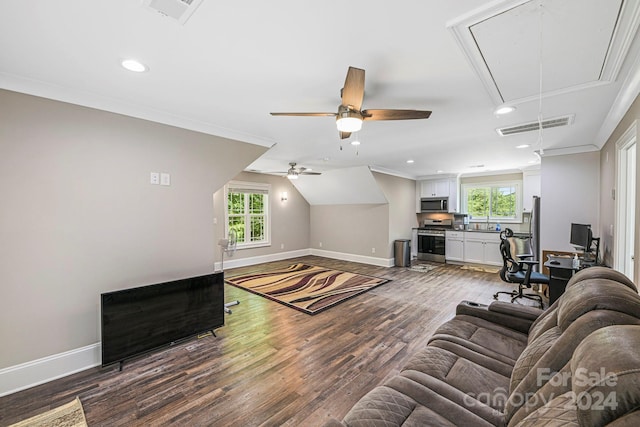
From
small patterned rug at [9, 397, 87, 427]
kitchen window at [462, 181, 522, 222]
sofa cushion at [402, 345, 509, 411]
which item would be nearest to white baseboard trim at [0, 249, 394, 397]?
small patterned rug at [9, 397, 87, 427]

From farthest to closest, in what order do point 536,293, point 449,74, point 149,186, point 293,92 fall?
point 536,293 < point 149,186 < point 293,92 < point 449,74

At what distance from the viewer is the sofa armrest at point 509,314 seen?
207cm

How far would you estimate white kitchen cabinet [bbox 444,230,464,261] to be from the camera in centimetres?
710

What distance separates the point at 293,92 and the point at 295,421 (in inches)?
100

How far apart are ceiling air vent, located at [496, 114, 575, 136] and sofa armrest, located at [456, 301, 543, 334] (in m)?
2.16

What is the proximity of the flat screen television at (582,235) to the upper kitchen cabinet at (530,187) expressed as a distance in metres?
2.51

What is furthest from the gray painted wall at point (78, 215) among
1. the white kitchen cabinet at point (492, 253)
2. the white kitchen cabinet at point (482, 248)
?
the white kitchen cabinet at point (492, 253)

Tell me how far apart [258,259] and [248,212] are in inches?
50.4

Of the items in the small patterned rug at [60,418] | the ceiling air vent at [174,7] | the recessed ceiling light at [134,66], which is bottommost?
the small patterned rug at [60,418]

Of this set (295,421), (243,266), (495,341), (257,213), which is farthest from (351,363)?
(257,213)

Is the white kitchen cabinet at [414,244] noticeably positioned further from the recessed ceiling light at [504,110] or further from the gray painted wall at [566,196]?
the recessed ceiling light at [504,110]

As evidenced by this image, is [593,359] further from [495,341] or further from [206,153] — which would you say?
[206,153]

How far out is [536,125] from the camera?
10.3ft

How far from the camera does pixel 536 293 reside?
4684mm
